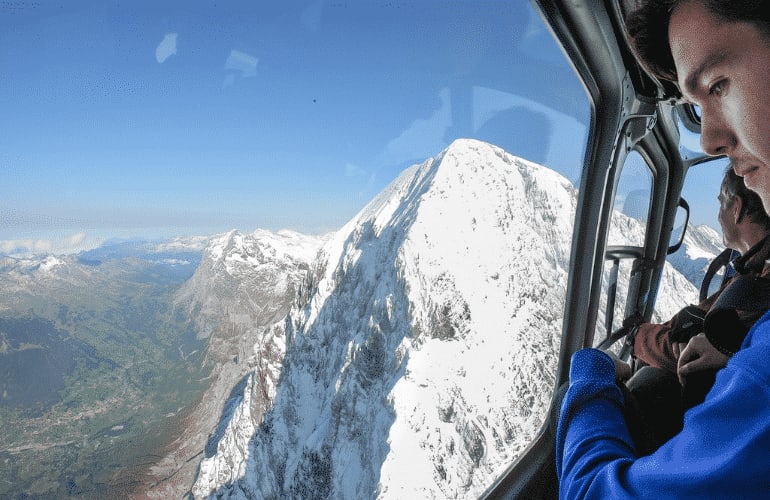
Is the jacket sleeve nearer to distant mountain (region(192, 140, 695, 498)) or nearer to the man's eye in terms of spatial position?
the man's eye

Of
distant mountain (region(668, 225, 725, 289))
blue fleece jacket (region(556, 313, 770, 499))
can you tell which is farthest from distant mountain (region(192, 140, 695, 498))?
blue fleece jacket (region(556, 313, 770, 499))

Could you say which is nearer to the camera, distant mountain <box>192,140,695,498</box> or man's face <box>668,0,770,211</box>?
man's face <box>668,0,770,211</box>

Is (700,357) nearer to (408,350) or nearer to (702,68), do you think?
(702,68)

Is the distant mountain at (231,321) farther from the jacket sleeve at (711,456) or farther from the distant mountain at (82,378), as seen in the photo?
the jacket sleeve at (711,456)

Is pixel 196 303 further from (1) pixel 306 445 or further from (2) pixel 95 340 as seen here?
(1) pixel 306 445

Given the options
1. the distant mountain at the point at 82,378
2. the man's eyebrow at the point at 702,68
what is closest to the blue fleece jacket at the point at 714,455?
the man's eyebrow at the point at 702,68

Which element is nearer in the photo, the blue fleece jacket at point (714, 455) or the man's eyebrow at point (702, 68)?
the blue fleece jacket at point (714, 455)

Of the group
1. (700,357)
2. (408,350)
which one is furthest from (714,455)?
(408,350)
